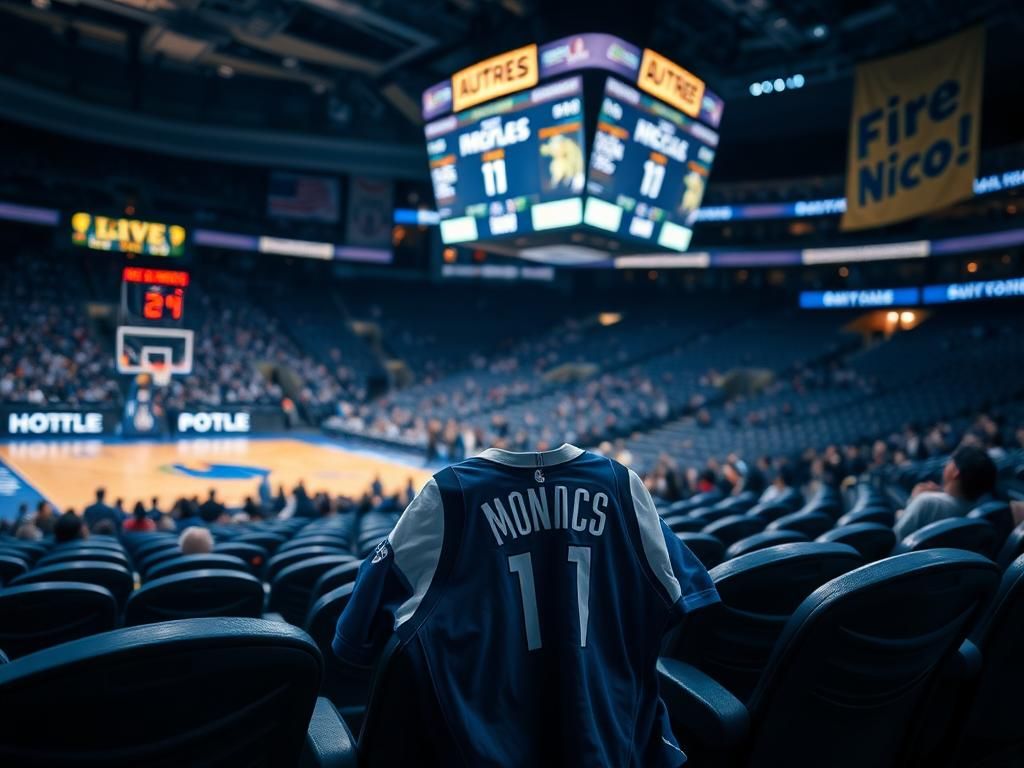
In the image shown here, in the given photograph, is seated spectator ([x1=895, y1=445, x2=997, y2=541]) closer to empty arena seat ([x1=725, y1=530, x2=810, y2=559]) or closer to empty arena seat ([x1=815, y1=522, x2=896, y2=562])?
empty arena seat ([x1=815, y1=522, x2=896, y2=562])

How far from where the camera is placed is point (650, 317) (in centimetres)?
3509

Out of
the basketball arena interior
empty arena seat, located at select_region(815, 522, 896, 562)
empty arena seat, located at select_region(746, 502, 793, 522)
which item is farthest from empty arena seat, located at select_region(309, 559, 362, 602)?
empty arena seat, located at select_region(746, 502, 793, 522)

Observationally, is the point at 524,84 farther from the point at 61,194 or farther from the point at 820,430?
the point at 61,194

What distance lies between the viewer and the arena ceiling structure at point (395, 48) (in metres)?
19.6

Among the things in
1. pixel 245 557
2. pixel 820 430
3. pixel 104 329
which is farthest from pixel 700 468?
pixel 104 329

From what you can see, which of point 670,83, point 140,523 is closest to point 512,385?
point 670,83

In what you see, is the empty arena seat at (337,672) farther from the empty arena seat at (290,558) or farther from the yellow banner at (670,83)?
the yellow banner at (670,83)

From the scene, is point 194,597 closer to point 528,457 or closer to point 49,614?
point 49,614

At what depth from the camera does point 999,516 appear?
4242 mm

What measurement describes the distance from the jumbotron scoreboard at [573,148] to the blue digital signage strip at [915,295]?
46.5ft

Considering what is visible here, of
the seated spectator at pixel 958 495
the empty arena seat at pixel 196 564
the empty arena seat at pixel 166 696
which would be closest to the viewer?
the empty arena seat at pixel 166 696

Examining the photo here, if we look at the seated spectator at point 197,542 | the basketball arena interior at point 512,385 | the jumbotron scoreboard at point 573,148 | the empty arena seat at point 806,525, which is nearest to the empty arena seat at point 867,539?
the basketball arena interior at point 512,385

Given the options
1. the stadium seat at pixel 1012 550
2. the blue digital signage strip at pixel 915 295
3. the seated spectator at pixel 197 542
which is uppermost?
the blue digital signage strip at pixel 915 295

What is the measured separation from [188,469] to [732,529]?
1722 centimetres
